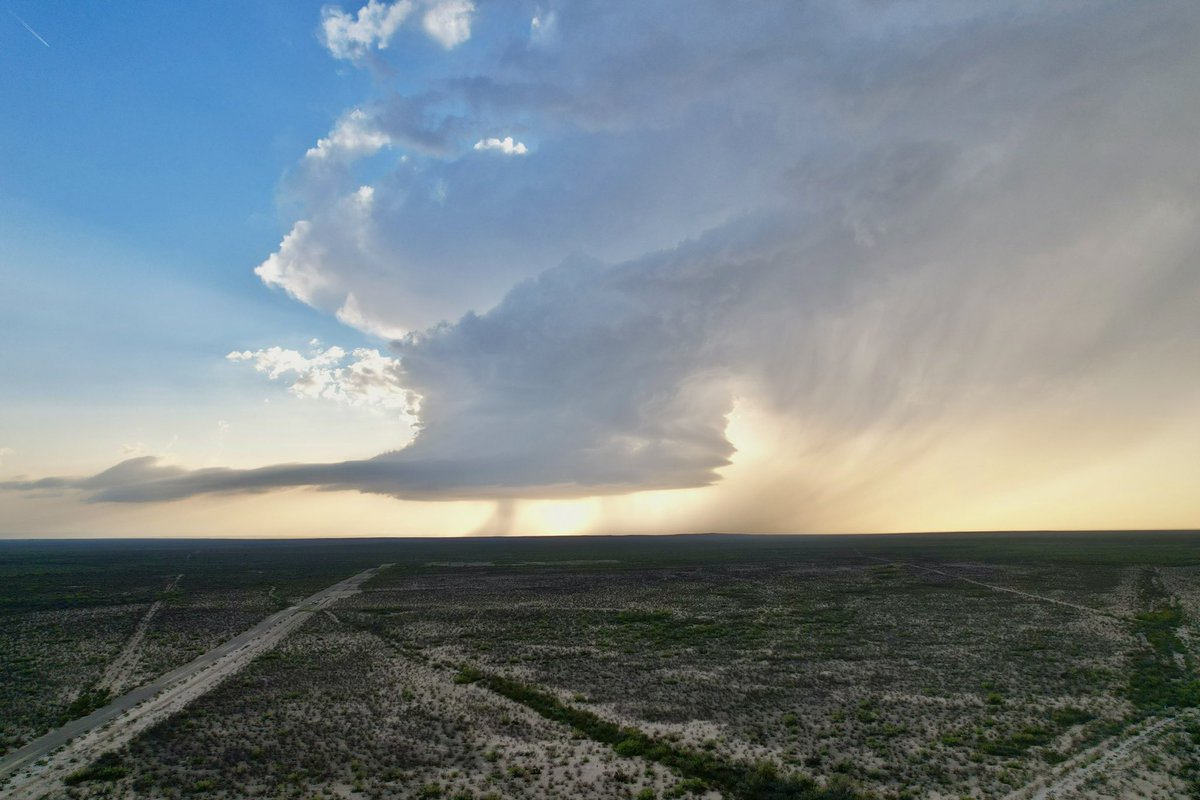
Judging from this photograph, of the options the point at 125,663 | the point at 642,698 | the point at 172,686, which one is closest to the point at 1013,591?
the point at 642,698

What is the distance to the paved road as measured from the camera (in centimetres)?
2650

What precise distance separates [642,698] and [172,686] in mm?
27748

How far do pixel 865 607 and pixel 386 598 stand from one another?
54.8 meters

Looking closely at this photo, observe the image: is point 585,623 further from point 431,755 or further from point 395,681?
point 431,755

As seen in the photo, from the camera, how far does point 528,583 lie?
91125mm

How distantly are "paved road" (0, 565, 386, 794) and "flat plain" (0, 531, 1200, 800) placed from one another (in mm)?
1056

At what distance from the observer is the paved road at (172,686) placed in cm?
2650

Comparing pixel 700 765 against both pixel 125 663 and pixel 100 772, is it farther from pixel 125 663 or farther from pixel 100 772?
pixel 125 663

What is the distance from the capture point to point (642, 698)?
3312cm

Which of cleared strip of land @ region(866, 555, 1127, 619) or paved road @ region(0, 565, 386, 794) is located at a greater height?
cleared strip of land @ region(866, 555, 1127, 619)

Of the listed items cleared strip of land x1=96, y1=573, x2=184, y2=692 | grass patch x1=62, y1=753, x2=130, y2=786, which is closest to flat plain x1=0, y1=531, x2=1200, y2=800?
grass patch x1=62, y1=753, x2=130, y2=786

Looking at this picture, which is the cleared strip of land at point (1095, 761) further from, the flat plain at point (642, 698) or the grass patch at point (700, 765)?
the grass patch at point (700, 765)

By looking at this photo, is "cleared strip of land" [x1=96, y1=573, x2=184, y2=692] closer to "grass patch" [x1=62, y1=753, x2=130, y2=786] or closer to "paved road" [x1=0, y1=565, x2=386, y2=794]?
"paved road" [x1=0, y1=565, x2=386, y2=794]

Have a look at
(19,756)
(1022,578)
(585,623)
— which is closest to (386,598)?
(585,623)
